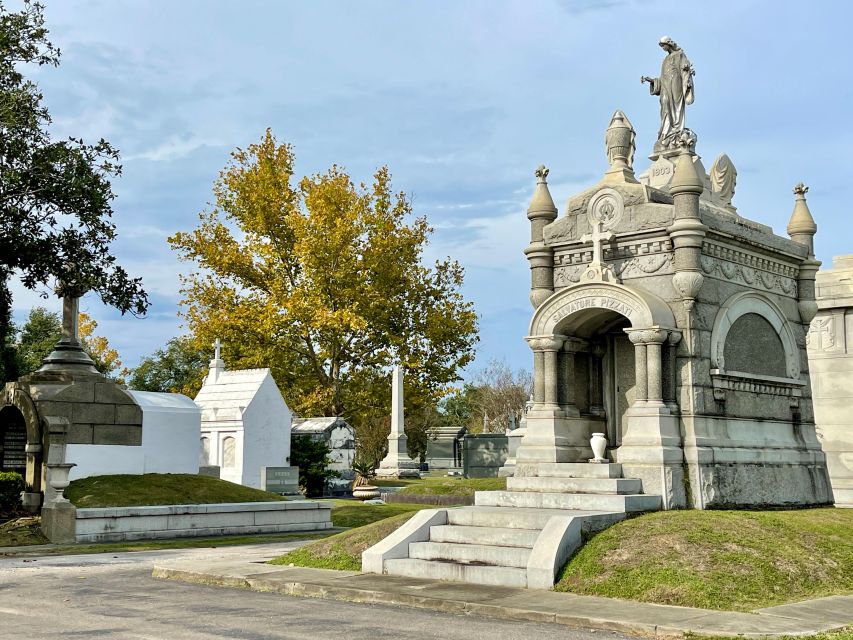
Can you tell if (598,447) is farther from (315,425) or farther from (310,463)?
(315,425)

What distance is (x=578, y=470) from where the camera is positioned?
49.1 ft

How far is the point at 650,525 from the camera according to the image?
12625mm

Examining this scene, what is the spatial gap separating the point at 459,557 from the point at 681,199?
22.1 feet

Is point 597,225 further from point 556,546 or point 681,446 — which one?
point 556,546

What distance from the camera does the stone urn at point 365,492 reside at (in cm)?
3195

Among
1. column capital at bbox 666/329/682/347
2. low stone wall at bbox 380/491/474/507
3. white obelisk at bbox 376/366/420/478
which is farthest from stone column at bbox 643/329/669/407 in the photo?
white obelisk at bbox 376/366/420/478

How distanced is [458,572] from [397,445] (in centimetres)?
3137

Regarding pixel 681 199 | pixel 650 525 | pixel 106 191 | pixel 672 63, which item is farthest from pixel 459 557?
pixel 106 191

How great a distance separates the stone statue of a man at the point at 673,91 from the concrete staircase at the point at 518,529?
689cm

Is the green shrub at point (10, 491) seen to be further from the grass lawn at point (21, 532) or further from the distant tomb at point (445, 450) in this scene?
the distant tomb at point (445, 450)

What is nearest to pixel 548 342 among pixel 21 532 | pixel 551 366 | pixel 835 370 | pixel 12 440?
pixel 551 366

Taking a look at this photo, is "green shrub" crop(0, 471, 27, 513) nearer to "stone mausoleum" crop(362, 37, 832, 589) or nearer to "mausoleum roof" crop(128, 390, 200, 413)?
"mausoleum roof" crop(128, 390, 200, 413)

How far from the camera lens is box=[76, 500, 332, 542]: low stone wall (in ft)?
61.5

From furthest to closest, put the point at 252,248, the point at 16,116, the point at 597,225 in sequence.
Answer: the point at 252,248 < the point at 16,116 < the point at 597,225
